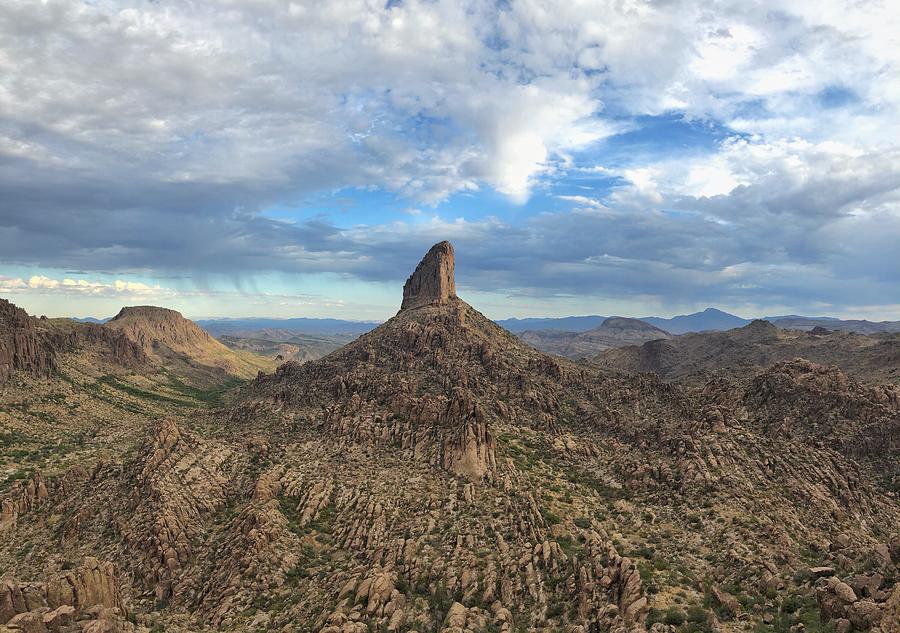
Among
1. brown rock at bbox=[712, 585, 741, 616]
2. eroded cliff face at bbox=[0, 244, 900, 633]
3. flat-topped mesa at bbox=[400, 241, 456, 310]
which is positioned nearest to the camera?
brown rock at bbox=[712, 585, 741, 616]

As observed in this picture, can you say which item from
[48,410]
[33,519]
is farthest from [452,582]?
[48,410]

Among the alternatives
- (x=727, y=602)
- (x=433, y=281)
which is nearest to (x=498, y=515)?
(x=727, y=602)

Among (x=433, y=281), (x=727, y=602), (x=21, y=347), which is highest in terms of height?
(x=433, y=281)

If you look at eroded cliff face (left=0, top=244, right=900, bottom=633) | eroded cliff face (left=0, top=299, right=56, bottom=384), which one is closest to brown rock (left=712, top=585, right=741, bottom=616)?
eroded cliff face (left=0, top=244, right=900, bottom=633)

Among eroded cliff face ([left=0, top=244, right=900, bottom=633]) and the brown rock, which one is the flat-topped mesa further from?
the brown rock

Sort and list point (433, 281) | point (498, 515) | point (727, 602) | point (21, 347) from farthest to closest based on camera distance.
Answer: point (433, 281) < point (21, 347) < point (498, 515) < point (727, 602)

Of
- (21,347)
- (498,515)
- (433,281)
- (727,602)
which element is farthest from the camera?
(433,281)

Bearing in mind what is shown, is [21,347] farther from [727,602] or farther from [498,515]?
[727,602]

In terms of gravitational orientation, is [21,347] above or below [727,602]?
above
